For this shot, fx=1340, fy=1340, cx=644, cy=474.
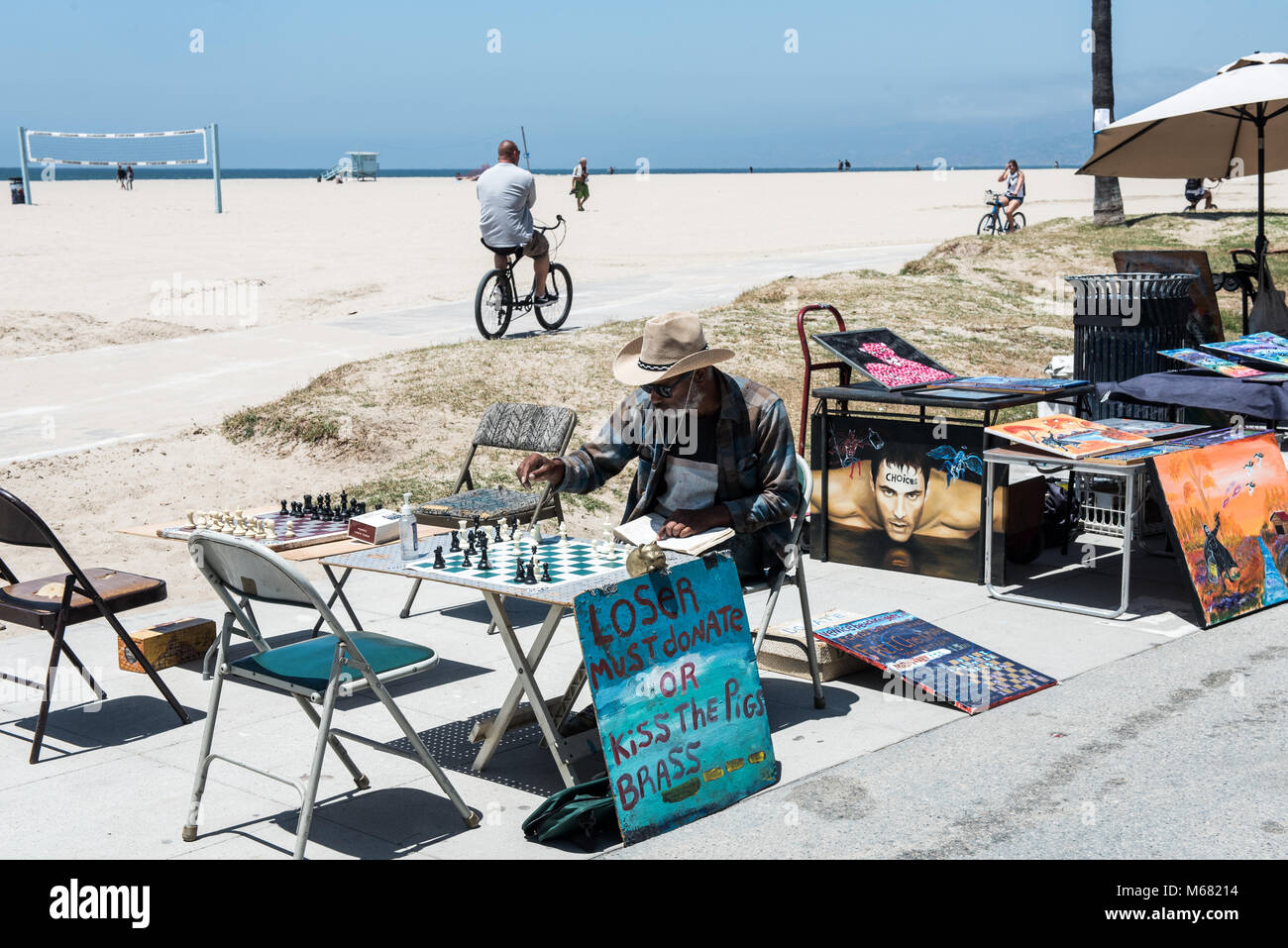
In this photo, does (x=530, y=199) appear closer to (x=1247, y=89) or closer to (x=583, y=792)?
(x=1247, y=89)

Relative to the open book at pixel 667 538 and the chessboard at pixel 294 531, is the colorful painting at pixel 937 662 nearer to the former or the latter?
the open book at pixel 667 538

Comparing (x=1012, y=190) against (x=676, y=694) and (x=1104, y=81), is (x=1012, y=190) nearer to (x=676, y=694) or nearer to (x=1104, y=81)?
(x=1104, y=81)

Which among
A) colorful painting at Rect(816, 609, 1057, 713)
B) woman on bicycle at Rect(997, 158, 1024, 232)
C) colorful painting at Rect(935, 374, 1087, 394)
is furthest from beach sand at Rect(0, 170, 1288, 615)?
colorful painting at Rect(935, 374, 1087, 394)

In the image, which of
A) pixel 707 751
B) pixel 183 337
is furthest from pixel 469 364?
pixel 707 751

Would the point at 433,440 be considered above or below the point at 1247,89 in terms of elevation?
below

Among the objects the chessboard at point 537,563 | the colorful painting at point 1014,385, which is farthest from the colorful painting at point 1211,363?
the chessboard at point 537,563

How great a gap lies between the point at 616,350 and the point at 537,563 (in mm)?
8393

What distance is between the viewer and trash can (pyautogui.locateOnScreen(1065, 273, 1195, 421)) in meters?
9.28

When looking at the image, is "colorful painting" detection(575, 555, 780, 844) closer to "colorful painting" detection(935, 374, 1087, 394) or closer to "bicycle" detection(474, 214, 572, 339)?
"colorful painting" detection(935, 374, 1087, 394)

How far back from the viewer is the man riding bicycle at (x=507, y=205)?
45.5 ft

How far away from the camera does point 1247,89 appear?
1031 cm

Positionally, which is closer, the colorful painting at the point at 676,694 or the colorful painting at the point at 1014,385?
the colorful painting at the point at 676,694

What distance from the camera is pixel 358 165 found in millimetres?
92750
